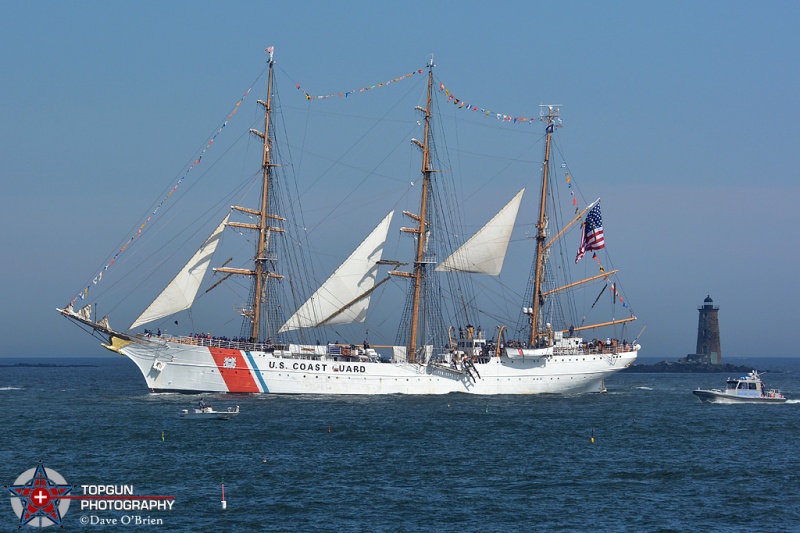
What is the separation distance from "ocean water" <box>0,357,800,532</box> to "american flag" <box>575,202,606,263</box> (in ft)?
48.0

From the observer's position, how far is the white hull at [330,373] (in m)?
75.1

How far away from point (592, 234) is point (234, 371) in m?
30.2

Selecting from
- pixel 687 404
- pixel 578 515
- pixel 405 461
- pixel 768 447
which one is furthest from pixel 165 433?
pixel 687 404

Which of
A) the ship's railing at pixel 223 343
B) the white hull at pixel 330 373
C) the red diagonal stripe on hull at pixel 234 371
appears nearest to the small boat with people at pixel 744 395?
the white hull at pixel 330 373

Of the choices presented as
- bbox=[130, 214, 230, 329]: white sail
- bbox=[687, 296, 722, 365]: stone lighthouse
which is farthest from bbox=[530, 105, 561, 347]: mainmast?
bbox=[687, 296, 722, 365]: stone lighthouse

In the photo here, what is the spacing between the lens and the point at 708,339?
7347 inches

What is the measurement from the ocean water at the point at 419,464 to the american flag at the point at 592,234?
14631mm

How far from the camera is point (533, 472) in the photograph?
4425 cm

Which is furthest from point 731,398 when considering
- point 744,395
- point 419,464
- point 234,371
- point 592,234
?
point 419,464

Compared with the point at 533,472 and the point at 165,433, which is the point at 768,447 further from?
the point at 165,433

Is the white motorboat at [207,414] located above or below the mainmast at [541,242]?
below

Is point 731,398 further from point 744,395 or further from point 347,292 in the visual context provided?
point 347,292

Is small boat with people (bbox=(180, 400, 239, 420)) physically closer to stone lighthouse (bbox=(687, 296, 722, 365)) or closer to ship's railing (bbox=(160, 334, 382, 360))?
ship's railing (bbox=(160, 334, 382, 360))

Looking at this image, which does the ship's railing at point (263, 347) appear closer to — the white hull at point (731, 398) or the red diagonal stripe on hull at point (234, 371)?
the red diagonal stripe on hull at point (234, 371)
